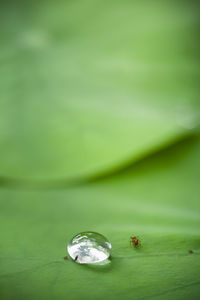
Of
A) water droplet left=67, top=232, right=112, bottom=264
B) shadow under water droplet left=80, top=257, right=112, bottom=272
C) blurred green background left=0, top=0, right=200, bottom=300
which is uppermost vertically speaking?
blurred green background left=0, top=0, right=200, bottom=300

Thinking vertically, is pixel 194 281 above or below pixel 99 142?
below

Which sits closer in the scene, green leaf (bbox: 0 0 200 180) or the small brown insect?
the small brown insect

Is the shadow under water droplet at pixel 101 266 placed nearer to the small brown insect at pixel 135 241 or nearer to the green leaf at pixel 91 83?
the small brown insect at pixel 135 241

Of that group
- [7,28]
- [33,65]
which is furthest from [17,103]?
[7,28]

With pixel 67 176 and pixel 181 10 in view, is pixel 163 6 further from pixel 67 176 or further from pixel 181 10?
pixel 67 176

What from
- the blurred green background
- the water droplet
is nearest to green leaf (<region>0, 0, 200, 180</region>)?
the blurred green background

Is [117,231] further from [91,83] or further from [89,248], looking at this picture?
[91,83]

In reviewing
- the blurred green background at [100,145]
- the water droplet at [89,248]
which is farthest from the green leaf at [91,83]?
the water droplet at [89,248]

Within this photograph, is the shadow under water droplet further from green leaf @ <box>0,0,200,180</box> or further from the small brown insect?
green leaf @ <box>0,0,200,180</box>
